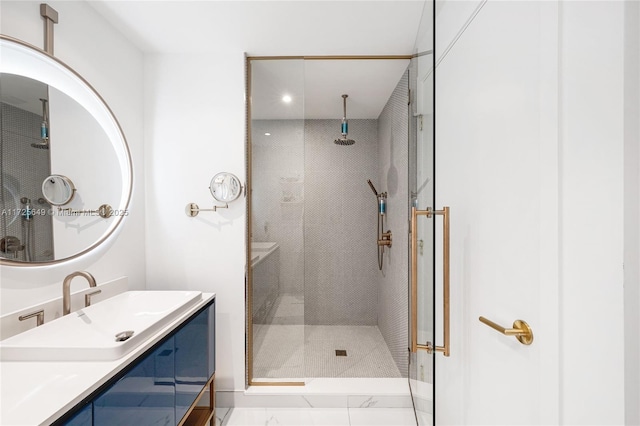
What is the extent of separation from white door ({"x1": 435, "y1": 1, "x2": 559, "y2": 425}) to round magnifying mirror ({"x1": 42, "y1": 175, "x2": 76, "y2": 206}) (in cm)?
182

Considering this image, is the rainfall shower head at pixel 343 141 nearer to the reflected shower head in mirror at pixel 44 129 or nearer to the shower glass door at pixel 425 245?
the shower glass door at pixel 425 245

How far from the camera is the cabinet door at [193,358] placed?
4.80 feet

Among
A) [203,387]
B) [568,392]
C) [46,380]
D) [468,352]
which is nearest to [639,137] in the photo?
[568,392]

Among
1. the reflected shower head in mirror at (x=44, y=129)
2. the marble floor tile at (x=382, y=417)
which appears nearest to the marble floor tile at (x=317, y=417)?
the marble floor tile at (x=382, y=417)

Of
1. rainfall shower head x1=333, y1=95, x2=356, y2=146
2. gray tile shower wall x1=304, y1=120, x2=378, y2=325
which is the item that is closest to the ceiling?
rainfall shower head x1=333, y1=95, x2=356, y2=146

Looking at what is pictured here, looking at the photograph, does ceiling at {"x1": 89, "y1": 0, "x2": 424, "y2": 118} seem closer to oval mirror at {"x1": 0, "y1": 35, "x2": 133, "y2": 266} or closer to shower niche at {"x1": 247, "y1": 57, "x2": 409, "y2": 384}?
shower niche at {"x1": 247, "y1": 57, "x2": 409, "y2": 384}

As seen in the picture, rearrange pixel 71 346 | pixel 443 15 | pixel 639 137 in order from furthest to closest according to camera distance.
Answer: pixel 443 15
pixel 71 346
pixel 639 137

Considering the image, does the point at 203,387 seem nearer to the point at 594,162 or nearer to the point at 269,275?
the point at 269,275

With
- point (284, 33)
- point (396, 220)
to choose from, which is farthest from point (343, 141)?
point (284, 33)

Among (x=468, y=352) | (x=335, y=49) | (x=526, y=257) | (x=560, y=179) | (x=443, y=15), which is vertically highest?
(x=335, y=49)

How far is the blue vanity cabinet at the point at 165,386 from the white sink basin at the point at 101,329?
9 centimetres

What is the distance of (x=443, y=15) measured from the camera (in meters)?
1.38

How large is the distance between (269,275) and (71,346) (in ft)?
3.88

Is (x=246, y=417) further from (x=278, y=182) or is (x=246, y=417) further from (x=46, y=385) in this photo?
(x=278, y=182)
